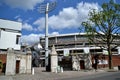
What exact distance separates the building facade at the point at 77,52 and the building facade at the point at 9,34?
40.6ft

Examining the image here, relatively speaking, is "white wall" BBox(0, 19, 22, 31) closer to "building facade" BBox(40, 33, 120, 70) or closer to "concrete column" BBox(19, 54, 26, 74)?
"building facade" BBox(40, 33, 120, 70)

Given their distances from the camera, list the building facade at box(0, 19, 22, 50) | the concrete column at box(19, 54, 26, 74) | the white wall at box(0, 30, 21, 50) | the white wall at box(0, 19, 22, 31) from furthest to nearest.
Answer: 1. the white wall at box(0, 19, 22, 31)
2. the building facade at box(0, 19, 22, 50)
3. the white wall at box(0, 30, 21, 50)
4. the concrete column at box(19, 54, 26, 74)

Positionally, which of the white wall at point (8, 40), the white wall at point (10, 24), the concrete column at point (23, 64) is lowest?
the concrete column at point (23, 64)

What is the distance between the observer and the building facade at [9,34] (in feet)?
162

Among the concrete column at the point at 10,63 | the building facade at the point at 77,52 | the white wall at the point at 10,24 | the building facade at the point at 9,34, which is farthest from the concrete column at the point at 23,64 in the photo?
the white wall at the point at 10,24

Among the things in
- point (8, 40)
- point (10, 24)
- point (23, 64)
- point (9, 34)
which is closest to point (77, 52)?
point (10, 24)

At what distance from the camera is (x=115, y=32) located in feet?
135

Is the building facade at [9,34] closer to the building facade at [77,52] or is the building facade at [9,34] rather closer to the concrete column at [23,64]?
the building facade at [77,52]

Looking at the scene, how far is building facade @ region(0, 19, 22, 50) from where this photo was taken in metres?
49.3

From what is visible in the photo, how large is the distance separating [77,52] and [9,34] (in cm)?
4464

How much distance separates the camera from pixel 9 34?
165 feet

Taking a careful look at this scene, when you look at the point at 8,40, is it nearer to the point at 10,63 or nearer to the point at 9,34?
the point at 9,34

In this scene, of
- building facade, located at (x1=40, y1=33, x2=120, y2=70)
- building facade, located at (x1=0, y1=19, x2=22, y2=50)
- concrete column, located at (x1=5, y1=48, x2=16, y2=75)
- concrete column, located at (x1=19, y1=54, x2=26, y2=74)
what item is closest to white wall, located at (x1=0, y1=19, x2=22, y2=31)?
building facade, located at (x1=0, y1=19, x2=22, y2=50)

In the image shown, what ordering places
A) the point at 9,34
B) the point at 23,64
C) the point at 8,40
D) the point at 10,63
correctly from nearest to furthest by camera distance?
the point at 10,63
the point at 23,64
the point at 8,40
the point at 9,34
